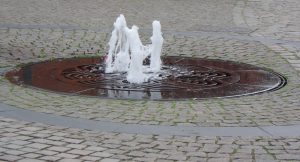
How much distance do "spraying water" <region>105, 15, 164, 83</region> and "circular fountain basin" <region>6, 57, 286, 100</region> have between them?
0.16 m

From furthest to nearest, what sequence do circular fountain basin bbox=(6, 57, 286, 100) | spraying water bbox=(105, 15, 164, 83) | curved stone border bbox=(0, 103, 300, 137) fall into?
spraying water bbox=(105, 15, 164, 83)
circular fountain basin bbox=(6, 57, 286, 100)
curved stone border bbox=(0, 103, 300, 137)

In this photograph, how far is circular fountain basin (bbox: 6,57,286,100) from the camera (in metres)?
8.20

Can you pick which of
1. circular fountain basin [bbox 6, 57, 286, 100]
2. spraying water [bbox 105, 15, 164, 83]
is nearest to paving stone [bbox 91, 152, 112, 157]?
circular fountain basin [bbox 6, 57, 286, 100]

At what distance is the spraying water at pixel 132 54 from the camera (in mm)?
8875

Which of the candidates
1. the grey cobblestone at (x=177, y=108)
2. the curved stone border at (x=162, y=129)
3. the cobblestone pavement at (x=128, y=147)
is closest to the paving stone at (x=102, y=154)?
the cobblestone pavement at (x=128, y=147)

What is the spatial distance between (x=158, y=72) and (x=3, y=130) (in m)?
3.82

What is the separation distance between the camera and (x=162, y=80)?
8.98 meters

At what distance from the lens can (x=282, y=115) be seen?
7113mm

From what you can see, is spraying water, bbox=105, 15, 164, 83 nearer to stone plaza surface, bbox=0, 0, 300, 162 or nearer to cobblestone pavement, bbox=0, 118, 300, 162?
stone plaza surface, bbox=0, 0, 300, 162

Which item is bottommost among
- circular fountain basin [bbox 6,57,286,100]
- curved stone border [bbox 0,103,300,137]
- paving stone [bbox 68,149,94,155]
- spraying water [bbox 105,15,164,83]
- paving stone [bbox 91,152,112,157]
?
paving stone [bbox 91,152,112,157]

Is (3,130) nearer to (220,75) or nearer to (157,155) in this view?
(157,155)

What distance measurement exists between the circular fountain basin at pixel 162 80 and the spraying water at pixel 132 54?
0.51 ft

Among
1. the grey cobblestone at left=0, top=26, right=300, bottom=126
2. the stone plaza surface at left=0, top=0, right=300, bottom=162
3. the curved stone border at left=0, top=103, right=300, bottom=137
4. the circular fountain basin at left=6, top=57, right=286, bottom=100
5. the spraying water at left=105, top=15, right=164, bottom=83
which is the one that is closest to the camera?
the stone plaza surface at left=0, top=0, right=300, bottom=162

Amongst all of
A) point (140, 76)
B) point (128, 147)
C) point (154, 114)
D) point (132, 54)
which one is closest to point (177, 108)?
point (154, 114)
